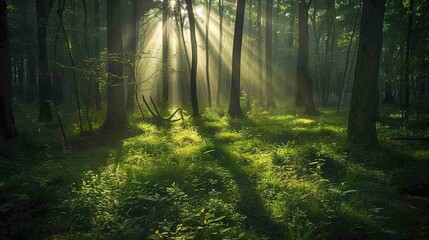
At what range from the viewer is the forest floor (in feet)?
17.2

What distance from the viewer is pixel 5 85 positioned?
10.7 meters

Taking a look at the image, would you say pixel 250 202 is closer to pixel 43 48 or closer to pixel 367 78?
pixel 367 78

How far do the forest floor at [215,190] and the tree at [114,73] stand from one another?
2.17m

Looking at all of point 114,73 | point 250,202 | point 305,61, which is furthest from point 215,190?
point 305,61

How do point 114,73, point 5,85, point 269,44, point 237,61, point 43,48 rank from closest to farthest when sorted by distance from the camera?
point 5,85
point 114,73
point 43,48
point 237,61
point 269,44

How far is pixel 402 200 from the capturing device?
6.52 m

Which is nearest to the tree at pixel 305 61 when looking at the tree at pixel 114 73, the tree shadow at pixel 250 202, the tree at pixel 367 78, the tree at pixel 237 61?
the tree at pixel 237 61

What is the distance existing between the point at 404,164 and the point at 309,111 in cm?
1092

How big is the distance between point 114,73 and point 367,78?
34.5 ft

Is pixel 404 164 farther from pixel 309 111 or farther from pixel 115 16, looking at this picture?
pixel 115 16

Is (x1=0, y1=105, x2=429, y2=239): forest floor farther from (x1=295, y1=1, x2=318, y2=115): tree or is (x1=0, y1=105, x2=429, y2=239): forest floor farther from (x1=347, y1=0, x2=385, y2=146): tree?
(x1=295, y1=1, x2=318, y2=115): tree

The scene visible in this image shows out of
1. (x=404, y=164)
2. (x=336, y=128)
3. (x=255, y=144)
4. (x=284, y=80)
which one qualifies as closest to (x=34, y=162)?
(x=255, y=144)

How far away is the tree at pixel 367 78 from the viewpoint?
32.6 feet

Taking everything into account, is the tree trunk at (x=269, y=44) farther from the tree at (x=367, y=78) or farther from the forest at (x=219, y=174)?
the tree at (x=367, y=78)
